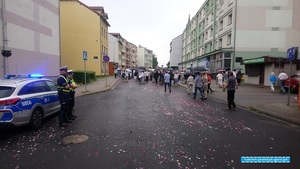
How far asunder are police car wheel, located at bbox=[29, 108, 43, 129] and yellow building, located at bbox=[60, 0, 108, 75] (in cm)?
2799

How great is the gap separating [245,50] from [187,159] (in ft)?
92.5

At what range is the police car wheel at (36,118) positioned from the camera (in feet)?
19.1

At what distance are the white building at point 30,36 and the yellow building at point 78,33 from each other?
12852 mm

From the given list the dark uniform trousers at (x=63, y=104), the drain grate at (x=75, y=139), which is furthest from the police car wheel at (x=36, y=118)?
the drain grate at (x=75, y=139)

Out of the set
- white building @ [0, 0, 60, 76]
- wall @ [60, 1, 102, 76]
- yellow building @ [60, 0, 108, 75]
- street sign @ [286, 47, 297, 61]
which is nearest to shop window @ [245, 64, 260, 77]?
street sign @ [286, 47, 297, 61]

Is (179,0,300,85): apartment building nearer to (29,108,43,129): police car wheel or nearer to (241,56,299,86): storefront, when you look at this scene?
(241,56,299,86): storefront

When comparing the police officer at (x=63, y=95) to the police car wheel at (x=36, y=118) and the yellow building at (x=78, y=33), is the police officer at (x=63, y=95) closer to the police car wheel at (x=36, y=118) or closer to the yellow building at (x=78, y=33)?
the police car wheel at (x=36, y=118)

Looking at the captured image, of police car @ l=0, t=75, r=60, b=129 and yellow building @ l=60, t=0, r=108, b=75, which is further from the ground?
yellow building @ l=60, t=0, r=108, b=75

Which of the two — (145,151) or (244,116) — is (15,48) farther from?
(244,116)

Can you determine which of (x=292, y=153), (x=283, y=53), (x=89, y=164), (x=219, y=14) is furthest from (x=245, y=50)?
(x=89, y=164)

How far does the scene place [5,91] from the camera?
533cm

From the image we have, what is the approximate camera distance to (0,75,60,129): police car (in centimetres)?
513

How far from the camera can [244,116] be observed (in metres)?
7.92

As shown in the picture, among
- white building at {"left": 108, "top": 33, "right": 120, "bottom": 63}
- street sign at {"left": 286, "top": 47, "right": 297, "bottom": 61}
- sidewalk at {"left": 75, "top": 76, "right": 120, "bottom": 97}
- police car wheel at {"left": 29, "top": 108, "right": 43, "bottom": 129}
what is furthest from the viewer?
white building at {"left": 108, "top": 33, "right": 120, "bottom": 63}
